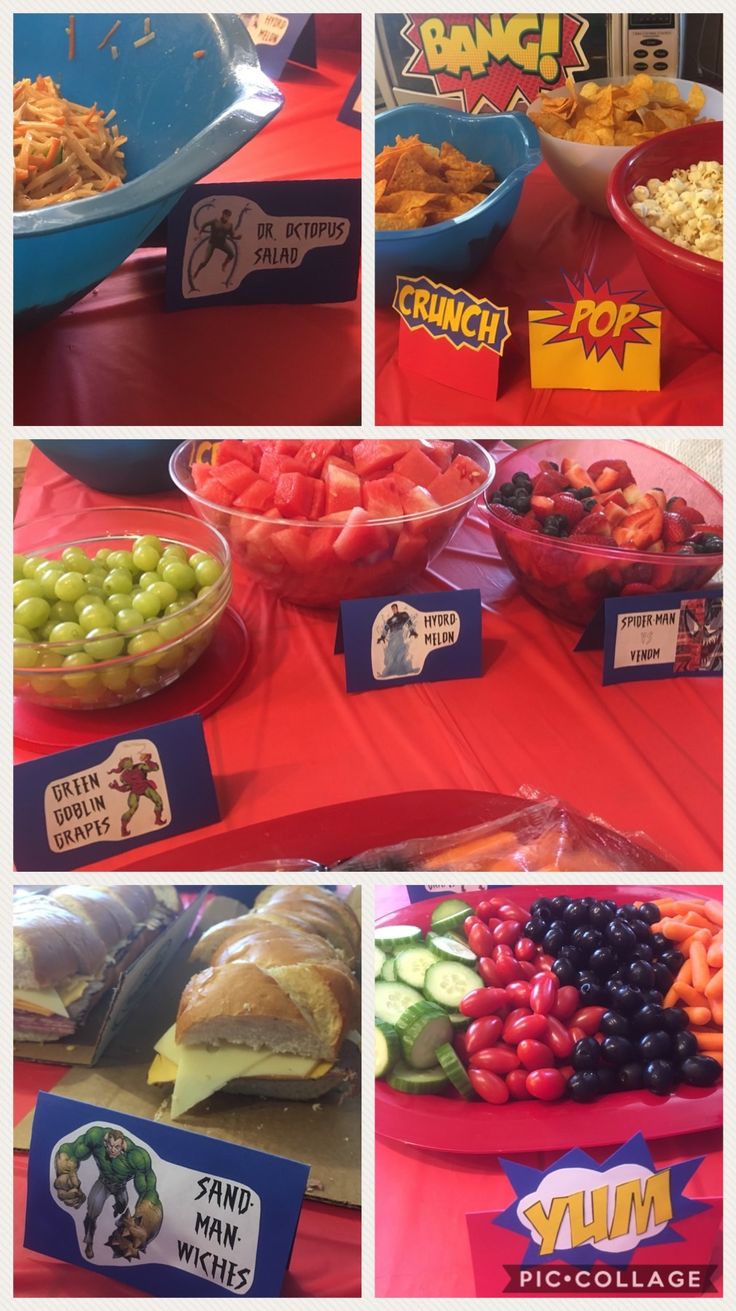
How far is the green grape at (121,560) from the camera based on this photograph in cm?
119

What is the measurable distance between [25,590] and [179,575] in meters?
0.17

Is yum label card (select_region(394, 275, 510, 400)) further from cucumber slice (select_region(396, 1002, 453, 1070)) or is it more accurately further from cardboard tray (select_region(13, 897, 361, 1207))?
cardboard tray (select_region(13, 897, 361, 1207))

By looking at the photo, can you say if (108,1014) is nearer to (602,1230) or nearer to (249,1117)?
(249,1117)

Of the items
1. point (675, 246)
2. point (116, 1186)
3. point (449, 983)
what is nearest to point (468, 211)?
point (675, 246)

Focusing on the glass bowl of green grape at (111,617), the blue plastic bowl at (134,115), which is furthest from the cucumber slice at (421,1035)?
the blue plastic bowl at (134,115)

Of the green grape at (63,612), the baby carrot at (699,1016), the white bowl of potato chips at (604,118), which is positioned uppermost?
the white bowl of potato chips at (604,118)

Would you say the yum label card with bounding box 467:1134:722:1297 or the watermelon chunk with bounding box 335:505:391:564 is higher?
the watermelon chunk with bounding box 335:505:391:564

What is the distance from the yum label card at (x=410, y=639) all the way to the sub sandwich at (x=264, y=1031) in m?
0.32

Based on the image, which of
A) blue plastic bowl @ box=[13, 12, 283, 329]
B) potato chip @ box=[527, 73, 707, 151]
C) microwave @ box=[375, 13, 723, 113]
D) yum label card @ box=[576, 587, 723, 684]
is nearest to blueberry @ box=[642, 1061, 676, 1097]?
yum label card @ box=[576, 587, 723, 684]

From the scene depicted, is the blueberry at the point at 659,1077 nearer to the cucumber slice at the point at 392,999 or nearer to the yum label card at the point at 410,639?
the cucumber slice at the point at 392,999

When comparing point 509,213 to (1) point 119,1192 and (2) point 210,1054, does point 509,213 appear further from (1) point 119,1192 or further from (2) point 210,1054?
(1) point 119,1192

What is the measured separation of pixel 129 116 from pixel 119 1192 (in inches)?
49.2

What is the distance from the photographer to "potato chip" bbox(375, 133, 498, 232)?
125cm

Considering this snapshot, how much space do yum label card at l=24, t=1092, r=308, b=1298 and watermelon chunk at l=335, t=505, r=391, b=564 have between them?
0.63m
